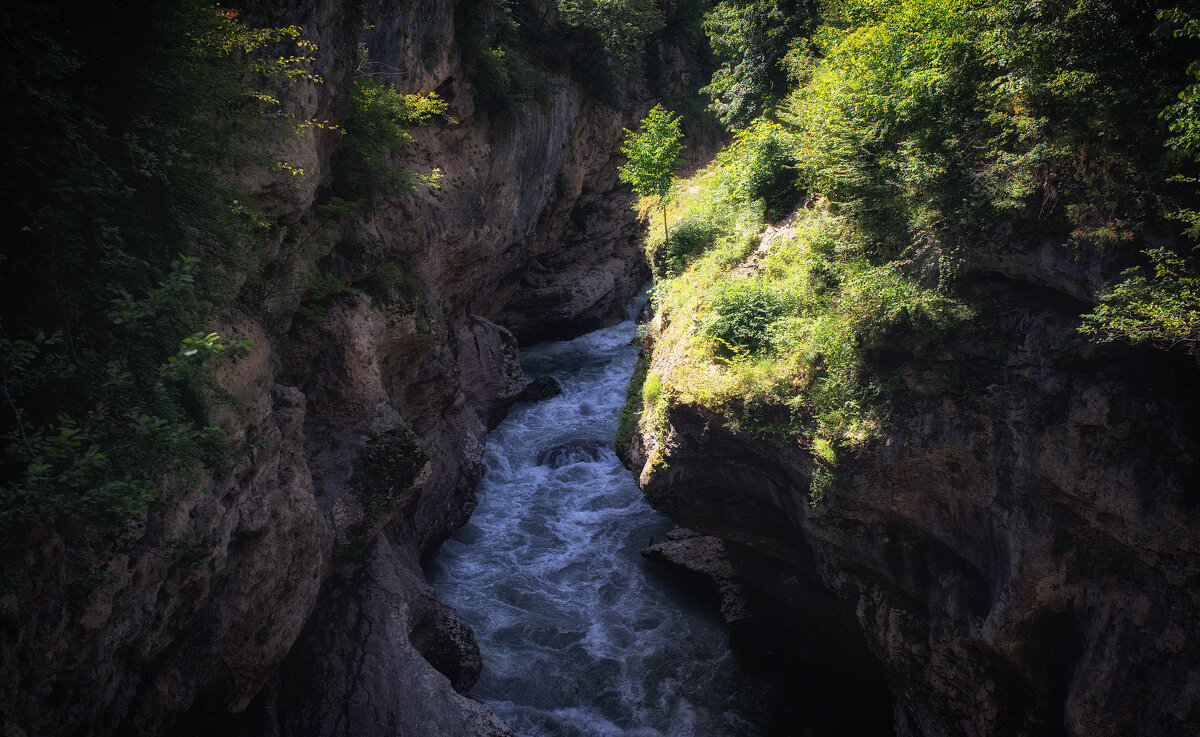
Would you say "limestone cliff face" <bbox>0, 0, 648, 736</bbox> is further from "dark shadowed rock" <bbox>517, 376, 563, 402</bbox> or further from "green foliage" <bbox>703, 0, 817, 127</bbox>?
"green foliage" <bbox>703, 0, 817, 127</bbox>

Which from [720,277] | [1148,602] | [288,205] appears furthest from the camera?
[720,277]

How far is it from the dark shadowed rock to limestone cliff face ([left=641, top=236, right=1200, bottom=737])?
1552 cm

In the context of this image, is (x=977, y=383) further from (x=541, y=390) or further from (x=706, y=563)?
(x=541, y=390)

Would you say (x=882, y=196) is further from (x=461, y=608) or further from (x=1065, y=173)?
(x=461, y=608)

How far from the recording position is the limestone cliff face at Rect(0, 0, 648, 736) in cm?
598

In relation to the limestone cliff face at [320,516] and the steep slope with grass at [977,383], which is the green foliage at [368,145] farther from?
the steep slope with grass at [977,383]

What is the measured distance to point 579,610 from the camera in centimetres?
1519

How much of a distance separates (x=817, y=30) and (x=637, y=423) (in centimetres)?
1229

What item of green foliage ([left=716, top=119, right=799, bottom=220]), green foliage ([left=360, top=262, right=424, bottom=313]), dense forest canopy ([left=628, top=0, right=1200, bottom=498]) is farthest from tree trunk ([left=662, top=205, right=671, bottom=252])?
green foliage ([left=360, top=262, right=424, bottom=313])

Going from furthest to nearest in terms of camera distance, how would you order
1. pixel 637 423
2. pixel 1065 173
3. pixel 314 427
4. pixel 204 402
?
1. pixel 637 423
2. pixel 314 427
3. pixel 1065 173
4. pixel 204 402

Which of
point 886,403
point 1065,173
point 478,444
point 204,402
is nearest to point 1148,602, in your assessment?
point 886,403

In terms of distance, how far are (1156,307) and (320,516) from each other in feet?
39.5

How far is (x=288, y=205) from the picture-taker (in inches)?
375

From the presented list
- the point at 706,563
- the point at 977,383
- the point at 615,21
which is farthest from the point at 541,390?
the point at 977,383
